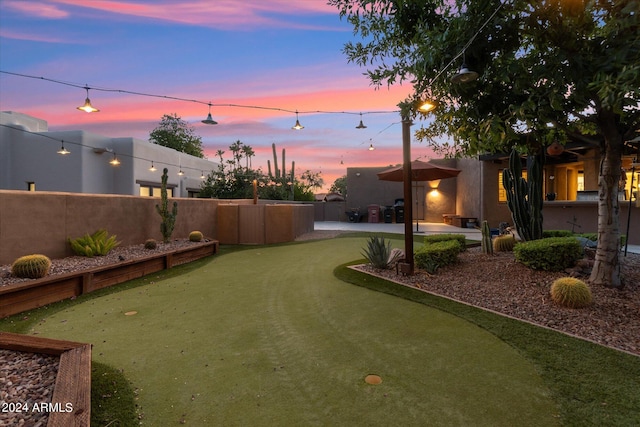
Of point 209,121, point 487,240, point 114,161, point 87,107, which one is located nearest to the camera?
point 487,240

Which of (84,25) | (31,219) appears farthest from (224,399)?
(84,25)

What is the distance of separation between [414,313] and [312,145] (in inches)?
881

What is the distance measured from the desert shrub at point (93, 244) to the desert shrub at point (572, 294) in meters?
7.43

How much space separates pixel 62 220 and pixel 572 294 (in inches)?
318

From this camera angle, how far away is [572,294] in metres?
3.71

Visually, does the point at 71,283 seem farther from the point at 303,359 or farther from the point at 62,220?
the point at 303,359

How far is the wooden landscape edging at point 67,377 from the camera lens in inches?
65.9

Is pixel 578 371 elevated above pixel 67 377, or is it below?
below

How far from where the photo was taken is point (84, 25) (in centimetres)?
677

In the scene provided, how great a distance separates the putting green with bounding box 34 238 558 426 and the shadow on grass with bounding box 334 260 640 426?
0.41ft

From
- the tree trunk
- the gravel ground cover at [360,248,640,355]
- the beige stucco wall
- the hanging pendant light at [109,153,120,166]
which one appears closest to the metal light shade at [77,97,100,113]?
the beige stucco wall

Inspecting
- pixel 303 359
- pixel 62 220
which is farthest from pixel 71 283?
pixel 303 359

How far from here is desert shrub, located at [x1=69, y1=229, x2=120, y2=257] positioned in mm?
6016

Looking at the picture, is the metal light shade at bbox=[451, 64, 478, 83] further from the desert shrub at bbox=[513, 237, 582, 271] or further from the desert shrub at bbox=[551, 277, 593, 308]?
the desert shrub at bbox=[513, 237, 582, 271]
